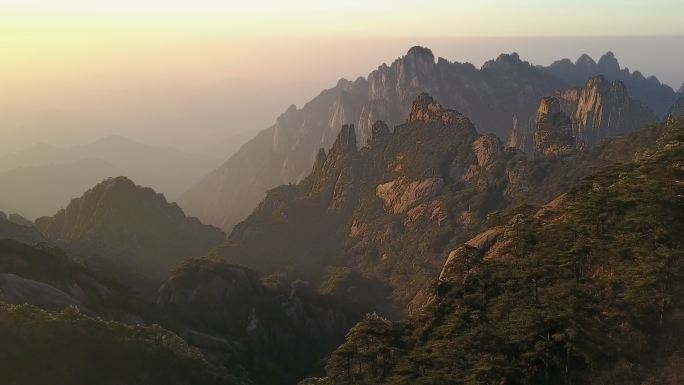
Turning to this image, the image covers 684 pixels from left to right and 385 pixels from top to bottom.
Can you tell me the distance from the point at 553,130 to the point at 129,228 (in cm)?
14702

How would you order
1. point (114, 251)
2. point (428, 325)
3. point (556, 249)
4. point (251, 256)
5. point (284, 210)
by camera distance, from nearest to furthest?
1. point (428, 325)
2. point (556, 249)
3. point (114, 251)
4. point (251, 256)
5. point (284, 210)

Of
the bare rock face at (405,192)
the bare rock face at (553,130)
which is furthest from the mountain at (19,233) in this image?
the bare rock face at (553,130)

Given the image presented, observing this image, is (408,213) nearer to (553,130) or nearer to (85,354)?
(553,130)

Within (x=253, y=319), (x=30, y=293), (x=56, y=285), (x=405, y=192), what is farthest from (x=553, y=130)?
(x=30, y=293)

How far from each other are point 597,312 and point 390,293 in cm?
10227

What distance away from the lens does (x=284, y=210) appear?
642ft

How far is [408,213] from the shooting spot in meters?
169

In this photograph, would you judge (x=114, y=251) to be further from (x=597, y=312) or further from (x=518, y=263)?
(x=597, y=312)

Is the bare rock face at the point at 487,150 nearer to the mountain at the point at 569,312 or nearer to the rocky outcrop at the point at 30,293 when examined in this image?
the mountain at the point at 569,312

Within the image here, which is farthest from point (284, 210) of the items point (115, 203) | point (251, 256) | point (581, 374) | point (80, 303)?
point (581, 374)

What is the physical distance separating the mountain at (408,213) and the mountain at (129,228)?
59.6 feet

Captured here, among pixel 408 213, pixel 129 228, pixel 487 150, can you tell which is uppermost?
pixel 487 150

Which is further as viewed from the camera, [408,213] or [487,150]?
[408,213]

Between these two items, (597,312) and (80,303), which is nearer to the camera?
(597,312)
